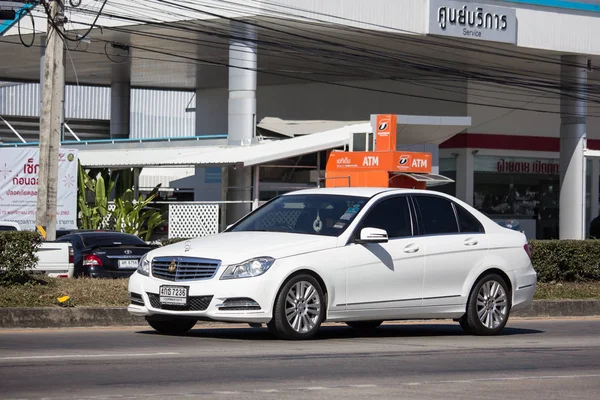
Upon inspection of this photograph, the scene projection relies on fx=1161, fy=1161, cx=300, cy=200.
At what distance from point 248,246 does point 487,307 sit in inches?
132

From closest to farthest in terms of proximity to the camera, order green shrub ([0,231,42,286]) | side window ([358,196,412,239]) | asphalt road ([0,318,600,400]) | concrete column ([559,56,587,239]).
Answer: asphalt road ([0,318,600,400])
side window ([358,196,412,239])
green shrub ([0,231,42,286])
concrete column ([559,56,587,239])

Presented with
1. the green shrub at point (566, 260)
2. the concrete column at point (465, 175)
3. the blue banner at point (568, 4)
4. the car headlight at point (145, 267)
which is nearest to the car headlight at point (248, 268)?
the car headlight at point (145, 267)

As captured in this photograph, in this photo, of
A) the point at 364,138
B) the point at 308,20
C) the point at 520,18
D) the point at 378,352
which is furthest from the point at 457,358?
the point at 520,18

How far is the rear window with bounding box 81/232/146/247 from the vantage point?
21591 millimetres

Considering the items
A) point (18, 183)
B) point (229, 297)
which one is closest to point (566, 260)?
point (229, 297)

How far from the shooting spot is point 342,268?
12.2m

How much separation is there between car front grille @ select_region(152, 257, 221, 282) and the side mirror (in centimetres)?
165

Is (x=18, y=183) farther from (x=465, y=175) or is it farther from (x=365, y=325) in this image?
(x=465, y=175)

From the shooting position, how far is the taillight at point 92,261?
20797 millimetres

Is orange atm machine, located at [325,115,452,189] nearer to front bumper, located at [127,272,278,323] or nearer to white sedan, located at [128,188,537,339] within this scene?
white sedan, located at [128,188,537,339]

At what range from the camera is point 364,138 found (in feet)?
108

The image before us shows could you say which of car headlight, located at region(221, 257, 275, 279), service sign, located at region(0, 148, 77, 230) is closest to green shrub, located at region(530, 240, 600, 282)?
car headlight, located at region(221, 257, 275, 279)

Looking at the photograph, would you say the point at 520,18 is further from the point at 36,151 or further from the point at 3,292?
the point at 3,292

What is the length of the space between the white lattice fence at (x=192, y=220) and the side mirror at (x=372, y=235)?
71.8 ft
